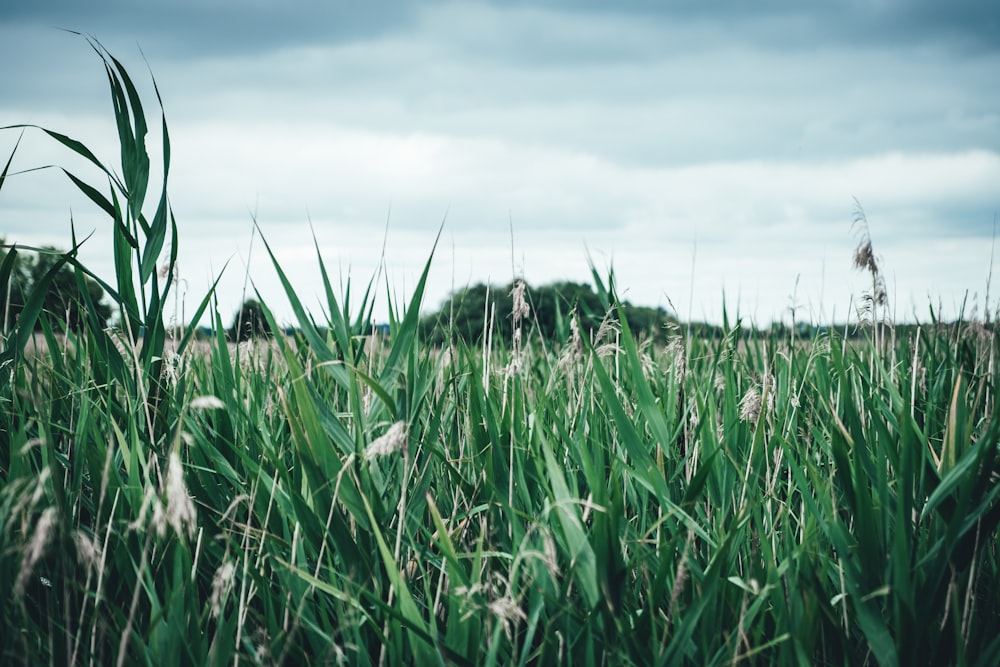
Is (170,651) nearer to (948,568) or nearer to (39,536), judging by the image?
(39,536)

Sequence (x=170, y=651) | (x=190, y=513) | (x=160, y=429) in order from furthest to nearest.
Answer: (x=160, y=429)
(x=170, y=651)
(x=190, y=513)

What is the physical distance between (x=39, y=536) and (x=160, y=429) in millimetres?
876

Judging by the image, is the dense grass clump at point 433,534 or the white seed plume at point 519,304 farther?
the white seed plume at point 519,304

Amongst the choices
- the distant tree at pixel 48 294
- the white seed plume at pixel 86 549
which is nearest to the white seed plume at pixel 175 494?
the white seed plume at pixel 86 549

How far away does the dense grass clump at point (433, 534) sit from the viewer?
1.16m

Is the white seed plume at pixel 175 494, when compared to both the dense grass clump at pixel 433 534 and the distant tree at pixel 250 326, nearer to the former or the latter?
the dense grass clump at pixel 433 534

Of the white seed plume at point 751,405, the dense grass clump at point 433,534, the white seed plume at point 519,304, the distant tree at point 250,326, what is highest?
the white seed plume at point 519,304

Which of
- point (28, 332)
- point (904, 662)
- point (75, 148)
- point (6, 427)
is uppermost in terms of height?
point (75, 148)

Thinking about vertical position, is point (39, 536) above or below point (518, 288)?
below

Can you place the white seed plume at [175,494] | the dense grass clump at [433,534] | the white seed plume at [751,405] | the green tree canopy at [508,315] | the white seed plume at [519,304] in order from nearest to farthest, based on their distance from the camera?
the white seed plume at [175,494]
the dense grass clump at [433,534]
the white seed plume at [751,405]
the white seed plume at [519,304]
the green tree canopy at [508,315]

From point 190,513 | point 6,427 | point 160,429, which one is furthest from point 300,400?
point 6,427

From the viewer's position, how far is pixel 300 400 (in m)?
1.36

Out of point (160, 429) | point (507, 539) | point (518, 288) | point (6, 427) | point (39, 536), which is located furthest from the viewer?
point (518, 288)

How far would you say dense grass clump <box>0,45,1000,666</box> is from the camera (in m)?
1.16
